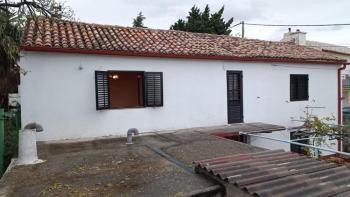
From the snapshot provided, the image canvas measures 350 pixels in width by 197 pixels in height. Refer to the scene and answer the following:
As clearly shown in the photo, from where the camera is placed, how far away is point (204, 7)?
2688 cm

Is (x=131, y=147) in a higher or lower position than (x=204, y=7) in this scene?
lower

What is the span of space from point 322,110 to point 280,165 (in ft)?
34.6

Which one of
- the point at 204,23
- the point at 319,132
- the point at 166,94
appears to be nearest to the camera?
the point at 166,94

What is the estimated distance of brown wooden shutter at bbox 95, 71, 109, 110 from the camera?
9.06 m

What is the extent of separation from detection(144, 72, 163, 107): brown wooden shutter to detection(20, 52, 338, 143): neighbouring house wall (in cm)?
23

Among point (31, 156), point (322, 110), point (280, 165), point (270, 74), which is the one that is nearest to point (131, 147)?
point (31, 156)

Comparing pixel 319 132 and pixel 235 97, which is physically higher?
pixel 235 97

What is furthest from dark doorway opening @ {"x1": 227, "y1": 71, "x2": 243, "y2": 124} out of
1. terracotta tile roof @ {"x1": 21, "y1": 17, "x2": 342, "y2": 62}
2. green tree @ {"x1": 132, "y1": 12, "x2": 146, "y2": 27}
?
green tree @ {"x1": 132, "y1": 12, "x2": 146, "y2": 27}

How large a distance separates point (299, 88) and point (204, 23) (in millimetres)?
14079

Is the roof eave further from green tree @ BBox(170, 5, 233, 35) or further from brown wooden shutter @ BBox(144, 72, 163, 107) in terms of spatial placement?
green tree @ BBox(170, 5, 233, 35)

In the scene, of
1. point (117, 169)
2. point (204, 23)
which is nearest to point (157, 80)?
point (117, 169)

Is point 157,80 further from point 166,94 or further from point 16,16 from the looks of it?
point 16,16

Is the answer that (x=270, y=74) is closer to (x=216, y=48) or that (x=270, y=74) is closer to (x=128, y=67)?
(x=216, y=48)

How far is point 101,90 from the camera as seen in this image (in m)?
9.13
